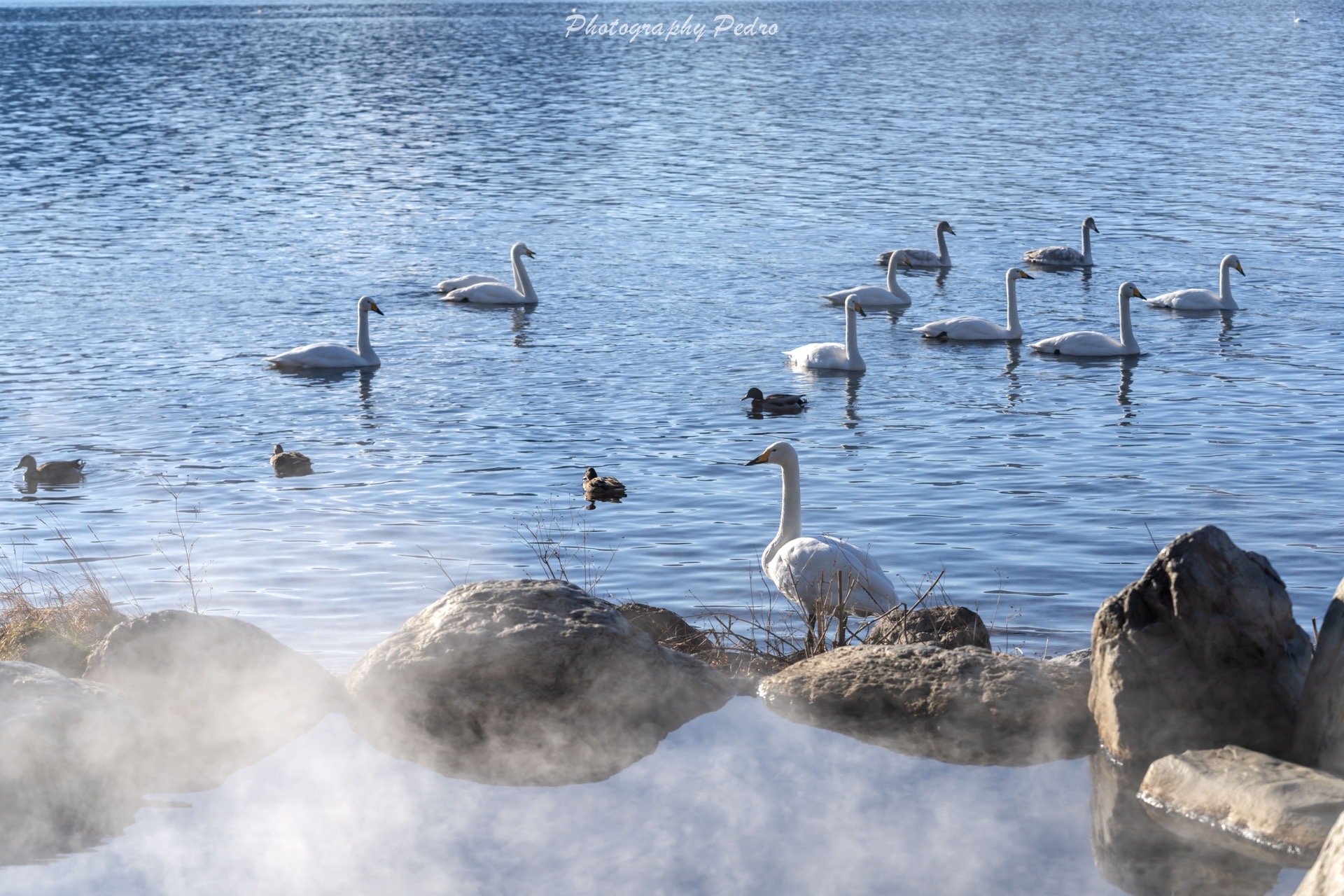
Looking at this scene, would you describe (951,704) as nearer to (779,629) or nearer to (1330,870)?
(779,629)

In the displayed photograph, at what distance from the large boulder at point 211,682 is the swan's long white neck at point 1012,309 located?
15.4 metres

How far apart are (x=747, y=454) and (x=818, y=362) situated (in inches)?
177

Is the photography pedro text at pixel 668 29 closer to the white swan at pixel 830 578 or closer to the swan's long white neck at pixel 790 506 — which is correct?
the swan's long white neck at pixel 790 506

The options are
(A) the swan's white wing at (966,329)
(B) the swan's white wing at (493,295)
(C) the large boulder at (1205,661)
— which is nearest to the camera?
Result: (C) the large boulder at (1205,661)

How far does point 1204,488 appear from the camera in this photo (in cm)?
1436

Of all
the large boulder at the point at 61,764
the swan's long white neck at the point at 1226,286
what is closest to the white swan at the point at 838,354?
the swan's long white neck at the point at 1226,286

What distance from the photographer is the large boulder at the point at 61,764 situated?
7.25 metres

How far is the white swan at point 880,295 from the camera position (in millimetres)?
23766

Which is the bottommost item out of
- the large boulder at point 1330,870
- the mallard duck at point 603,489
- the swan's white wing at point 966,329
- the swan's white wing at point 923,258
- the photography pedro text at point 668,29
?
the mallard duck at point 603,489

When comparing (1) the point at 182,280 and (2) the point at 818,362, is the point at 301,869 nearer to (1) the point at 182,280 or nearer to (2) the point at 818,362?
(2) the point at 818,362

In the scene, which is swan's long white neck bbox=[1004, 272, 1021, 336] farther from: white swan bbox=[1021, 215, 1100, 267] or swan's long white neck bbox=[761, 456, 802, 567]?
swan's long white neck bbox=[761, 456, 802, 567]

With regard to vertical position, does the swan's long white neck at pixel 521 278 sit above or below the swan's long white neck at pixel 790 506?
above

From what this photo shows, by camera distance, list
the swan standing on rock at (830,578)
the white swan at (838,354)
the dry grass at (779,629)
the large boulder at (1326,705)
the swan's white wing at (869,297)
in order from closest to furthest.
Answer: the large boulder at (1326,705)
the dry grass at (779,629)
the swan standing on rock at (830,578)
the white swan at (838,354)
the swan's white wing at (869,297)

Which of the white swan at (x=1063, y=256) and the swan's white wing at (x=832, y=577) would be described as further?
the white swan at (x=1063, y=256)
